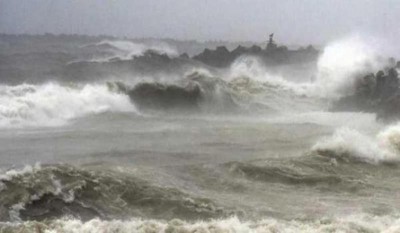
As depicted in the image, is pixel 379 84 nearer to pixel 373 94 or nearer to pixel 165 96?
pixel 373 94

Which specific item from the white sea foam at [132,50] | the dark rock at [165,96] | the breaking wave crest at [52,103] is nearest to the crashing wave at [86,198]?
the breaking wave crest at [52,103]

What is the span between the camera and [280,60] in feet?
158

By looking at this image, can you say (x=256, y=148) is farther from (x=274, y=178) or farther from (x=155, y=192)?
(x=155, y=192)

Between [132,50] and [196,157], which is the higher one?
[132,50]

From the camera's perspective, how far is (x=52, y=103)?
67.8ft

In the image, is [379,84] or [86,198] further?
[379,84]

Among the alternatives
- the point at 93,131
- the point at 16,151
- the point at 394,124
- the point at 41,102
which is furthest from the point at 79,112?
the point at 394,124

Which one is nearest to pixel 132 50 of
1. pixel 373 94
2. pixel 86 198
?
pixel 373 94

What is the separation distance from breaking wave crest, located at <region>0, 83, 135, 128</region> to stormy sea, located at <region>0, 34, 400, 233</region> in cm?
6

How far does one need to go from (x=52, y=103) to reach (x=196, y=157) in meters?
9.56

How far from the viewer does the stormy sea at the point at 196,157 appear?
331 inches

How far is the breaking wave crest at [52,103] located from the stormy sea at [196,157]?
6cm

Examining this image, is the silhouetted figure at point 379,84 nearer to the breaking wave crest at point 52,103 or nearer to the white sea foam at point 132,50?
the breaking wave crest at point 52,103

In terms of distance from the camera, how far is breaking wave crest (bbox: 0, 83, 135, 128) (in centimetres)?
1867
